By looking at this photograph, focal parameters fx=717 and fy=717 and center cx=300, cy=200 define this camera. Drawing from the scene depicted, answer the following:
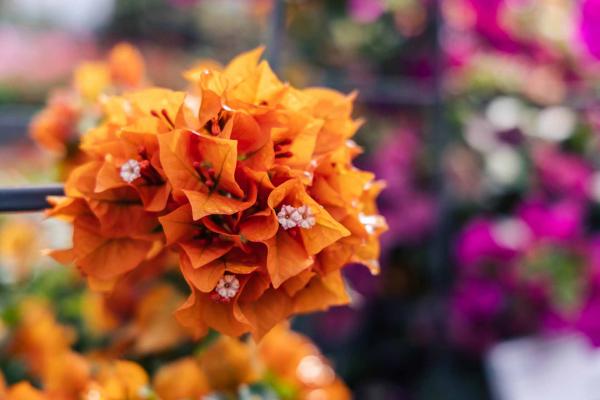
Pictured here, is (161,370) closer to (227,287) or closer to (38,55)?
(227,287)

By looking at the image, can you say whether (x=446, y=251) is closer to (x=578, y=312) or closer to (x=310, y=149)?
(x=578, y=312)

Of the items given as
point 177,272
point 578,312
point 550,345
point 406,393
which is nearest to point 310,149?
point 177,272

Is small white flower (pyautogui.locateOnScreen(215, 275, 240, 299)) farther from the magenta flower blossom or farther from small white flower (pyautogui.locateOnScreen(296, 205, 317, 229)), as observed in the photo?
the magenta flower blossom

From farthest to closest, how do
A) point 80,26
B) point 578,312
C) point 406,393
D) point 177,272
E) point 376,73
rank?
1. point 80,26
2. point 376,73
3. point 406,393
4. point 578,312
5. point 177,272

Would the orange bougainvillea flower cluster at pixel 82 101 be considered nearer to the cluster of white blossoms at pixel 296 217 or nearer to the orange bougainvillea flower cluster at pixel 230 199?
the orange bougainvillea flower cluster at pixel 230 199

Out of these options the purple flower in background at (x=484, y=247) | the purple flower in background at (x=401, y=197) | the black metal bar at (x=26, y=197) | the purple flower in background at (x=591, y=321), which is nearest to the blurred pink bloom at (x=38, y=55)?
the purple flower in background at (x=401, y=197)

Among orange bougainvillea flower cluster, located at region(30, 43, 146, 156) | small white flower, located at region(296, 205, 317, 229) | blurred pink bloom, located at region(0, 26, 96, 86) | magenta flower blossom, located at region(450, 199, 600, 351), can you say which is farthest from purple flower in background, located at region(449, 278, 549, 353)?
blurred pink bloom, located at region(0, 26, 96, 86)

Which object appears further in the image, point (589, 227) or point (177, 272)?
point (589, 227)
